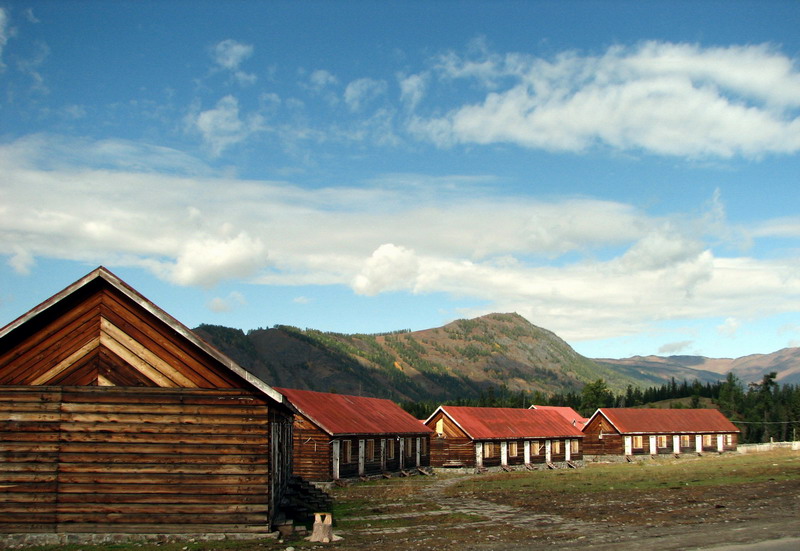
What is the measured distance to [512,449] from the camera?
208 ft

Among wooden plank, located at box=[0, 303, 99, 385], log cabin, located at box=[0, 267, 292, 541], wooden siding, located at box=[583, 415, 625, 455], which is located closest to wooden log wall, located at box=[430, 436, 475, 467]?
wooden siding, located at box=[583, 415, 625, 455]

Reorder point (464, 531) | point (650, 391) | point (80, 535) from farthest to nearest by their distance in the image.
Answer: point (650, 391), point (464, 531), point (80, 535)

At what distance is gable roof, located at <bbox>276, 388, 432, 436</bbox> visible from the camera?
4291 cm

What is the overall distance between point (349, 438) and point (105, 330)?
86.6ft

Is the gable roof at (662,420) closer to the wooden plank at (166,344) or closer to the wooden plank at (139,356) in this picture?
the wooden plank at (166,344)

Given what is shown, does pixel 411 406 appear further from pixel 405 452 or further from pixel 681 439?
pixel 405 452

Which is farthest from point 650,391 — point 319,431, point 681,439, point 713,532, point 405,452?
point 713,532

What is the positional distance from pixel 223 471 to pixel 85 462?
366cm

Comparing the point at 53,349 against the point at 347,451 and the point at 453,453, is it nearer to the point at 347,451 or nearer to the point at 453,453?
the point at 347,451

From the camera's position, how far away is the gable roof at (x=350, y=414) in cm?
4291

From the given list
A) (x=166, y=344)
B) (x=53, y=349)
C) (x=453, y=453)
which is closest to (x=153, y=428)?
(x=166, y=344)

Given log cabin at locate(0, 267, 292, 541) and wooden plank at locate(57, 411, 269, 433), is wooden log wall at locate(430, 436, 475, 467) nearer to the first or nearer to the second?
log cabin at locate(0, 267, 292, 541)

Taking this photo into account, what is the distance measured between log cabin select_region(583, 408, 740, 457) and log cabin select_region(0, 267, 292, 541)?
67.0 metres

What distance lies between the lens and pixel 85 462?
757 inches
